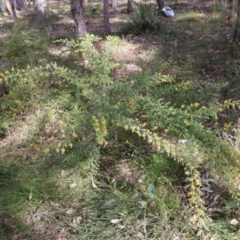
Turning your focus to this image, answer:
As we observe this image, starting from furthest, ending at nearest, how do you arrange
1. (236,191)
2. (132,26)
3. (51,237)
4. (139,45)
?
(132,26) < (139,45) < (51,237) < (236,191)

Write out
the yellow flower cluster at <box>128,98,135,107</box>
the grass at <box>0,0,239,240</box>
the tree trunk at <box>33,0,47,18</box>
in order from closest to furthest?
the grass at <box>0,0,239,240</box>
the yellow flower cluster at <box>128,98,135,107</box>
the tree trunk at <box>33,0,47,18</box>

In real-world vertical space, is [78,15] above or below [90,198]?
above

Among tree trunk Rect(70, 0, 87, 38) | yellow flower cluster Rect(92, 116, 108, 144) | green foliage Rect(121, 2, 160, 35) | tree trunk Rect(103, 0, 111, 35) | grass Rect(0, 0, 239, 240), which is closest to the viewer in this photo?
grass Rect(0, 0, 239, 240)

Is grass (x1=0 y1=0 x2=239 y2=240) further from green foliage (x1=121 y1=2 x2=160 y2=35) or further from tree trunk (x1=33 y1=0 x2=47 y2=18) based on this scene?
tree trunk (x1=33 y1=0 x2=47 y2=18)

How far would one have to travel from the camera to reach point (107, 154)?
2994 millimetres

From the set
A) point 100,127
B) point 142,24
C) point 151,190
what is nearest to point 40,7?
point 142,24

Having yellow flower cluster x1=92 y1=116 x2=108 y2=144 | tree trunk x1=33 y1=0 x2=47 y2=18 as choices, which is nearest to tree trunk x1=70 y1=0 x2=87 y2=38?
yellow flower cluster x1=92 y1=116 x2=108 y2=144

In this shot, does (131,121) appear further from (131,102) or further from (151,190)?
(151,190)

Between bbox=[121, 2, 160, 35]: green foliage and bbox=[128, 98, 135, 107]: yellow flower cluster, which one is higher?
bbox=[128, 98, 135, 107]: yellow flower cluster

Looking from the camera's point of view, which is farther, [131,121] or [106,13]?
[106,13]

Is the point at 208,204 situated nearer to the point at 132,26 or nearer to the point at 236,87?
the point at 236,87

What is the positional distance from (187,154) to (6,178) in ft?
5.67

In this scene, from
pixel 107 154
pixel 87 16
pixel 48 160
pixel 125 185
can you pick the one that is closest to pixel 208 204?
pixel 125 185

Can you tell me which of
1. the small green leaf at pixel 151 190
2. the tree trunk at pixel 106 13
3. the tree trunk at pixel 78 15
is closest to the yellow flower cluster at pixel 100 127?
the small green leaf at pixel 151 190
